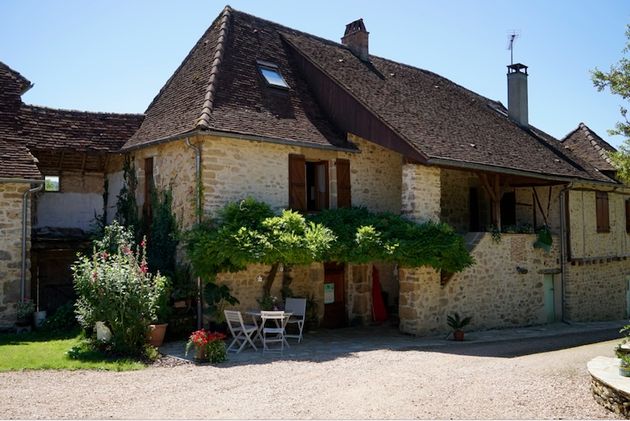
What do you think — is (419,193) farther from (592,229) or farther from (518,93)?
(518,93)

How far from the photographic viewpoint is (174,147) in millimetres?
12852

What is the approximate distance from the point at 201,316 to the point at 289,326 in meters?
2.12

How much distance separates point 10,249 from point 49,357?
369cm

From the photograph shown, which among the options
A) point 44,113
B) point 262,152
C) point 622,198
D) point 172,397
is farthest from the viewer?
point 622,198

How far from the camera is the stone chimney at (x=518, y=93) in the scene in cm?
2078

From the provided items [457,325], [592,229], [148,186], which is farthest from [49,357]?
[592,229]

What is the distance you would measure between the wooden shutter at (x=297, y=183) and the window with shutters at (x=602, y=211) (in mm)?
10453

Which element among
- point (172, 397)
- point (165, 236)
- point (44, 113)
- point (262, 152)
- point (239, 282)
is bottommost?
point (172, 397)

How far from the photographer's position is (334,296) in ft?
47.0

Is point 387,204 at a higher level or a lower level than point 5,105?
lower

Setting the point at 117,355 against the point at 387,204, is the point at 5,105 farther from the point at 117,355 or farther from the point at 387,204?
the point at 387,204

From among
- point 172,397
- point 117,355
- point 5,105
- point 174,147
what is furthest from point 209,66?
point 172,397

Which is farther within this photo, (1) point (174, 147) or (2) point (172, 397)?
(1) point (174, 147)

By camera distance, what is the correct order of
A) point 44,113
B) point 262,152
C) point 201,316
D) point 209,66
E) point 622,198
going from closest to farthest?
point 201,316
point 262,152
point 209,66
point 44,113
point 622,198
